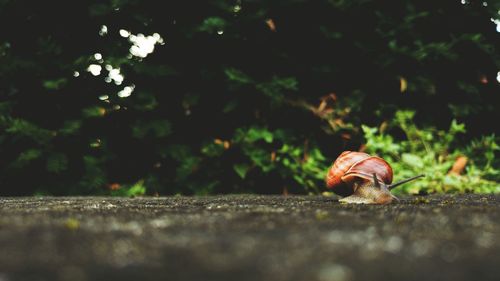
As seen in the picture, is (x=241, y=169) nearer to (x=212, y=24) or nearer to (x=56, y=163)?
(x=212, y=24)

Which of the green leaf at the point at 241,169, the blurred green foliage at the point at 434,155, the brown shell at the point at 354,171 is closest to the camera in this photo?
the brown shell at the point at 354,171

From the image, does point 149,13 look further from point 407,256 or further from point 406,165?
point 407,256

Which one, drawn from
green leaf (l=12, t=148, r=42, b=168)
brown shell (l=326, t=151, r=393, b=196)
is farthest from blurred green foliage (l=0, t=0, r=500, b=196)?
brown shell (l=326, t=151, r=393, b=196)

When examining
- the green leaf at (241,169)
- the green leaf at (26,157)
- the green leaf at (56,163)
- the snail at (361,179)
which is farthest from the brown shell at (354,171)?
the green leaf at (26,157)

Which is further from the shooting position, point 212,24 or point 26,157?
point 212,24

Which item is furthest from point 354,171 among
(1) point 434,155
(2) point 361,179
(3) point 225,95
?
(1) point 434,155

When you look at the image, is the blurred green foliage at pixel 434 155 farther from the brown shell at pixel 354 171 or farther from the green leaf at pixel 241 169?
the brown shell at pixel 354 171
